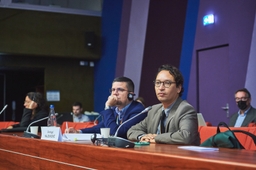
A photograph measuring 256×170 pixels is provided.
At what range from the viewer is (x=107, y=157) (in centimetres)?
188

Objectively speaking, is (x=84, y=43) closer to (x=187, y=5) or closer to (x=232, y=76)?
(x=187, y=5)

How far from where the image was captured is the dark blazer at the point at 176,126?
2572mm

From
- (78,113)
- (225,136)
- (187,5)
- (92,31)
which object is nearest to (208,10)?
(187,5)

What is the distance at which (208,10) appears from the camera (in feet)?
24.2

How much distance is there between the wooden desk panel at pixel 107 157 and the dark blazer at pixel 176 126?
0.97 ft

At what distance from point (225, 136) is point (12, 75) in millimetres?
11879

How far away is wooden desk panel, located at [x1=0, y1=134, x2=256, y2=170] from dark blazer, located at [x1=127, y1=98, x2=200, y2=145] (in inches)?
11.7

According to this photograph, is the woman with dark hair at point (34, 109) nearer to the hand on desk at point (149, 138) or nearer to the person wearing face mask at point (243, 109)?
the person wearing face mask at point (243, 109)

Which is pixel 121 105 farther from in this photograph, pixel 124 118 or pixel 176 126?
pixel 176 126

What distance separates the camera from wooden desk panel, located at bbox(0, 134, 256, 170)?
1414 mm

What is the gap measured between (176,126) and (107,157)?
960 mm

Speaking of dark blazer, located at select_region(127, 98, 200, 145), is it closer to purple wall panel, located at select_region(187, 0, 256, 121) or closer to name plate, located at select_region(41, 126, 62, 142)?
name plate, located at select_region(41, 126, 62, 142)

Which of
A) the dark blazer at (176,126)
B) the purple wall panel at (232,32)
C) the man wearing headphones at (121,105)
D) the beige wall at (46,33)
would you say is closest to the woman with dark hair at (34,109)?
the man wearing headphones at (121,105)

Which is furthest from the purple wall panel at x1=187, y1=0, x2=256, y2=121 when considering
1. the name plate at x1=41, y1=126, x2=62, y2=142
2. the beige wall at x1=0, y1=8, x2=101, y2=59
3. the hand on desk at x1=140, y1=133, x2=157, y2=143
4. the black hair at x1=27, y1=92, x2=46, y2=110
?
the name plate at x1=41, y1=126, x2=62, y2=142
